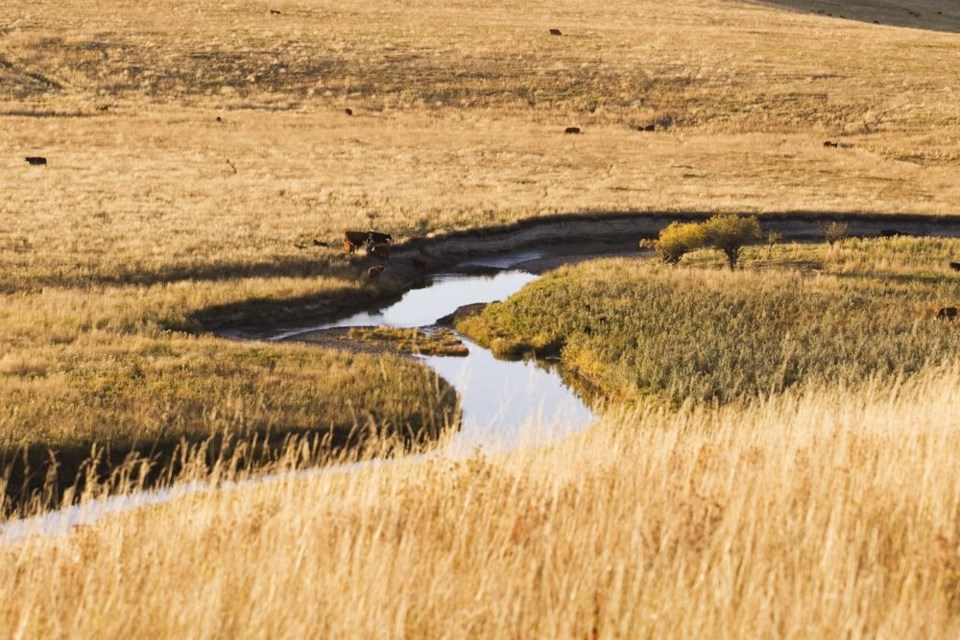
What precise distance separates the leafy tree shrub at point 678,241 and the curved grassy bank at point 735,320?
0.48 metres

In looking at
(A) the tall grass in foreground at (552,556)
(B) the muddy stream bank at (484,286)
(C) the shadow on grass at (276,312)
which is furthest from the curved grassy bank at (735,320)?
(A) the tall grass in foreground at (552,556)

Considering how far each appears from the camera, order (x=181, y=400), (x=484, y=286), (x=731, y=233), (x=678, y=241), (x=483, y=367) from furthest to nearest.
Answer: (x=678, y=241), (x=484, y=286), (x=731, y=233), (x=483, y=367), (x=181, y=400)

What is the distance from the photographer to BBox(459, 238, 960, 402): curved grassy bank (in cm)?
2083

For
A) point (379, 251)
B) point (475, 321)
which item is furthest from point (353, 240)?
point (475, 321)

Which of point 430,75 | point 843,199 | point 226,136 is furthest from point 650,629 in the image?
point 430,75

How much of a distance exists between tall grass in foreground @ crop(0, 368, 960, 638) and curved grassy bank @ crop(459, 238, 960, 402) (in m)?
10.0

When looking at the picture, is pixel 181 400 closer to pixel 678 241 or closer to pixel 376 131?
pixel 678 241

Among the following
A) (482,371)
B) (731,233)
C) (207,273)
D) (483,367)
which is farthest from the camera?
(731,233)

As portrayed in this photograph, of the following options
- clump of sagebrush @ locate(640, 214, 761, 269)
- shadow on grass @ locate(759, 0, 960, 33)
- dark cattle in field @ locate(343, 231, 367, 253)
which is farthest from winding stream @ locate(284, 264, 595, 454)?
shadow on grass @ locate(759, 0, 960, 33)

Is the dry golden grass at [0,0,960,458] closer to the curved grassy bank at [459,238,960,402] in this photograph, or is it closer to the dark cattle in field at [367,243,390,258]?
the dark cattle in field at [367,243,390,258]

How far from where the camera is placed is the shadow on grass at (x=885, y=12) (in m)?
112

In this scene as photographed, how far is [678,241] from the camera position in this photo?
113 ft

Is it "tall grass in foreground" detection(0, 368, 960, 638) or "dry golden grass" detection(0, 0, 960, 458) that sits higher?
"tall grass in foreground" detection(0, 368, 960, 638)

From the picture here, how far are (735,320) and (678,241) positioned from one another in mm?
9564
